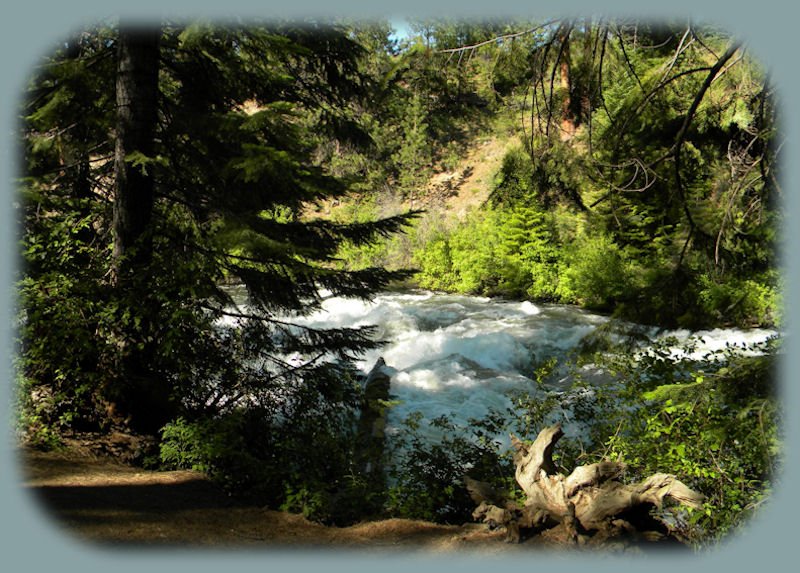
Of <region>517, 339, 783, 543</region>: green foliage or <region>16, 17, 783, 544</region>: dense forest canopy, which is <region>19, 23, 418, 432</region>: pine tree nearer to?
<region>16, 17, 783, 544</region>: dense forest canopy

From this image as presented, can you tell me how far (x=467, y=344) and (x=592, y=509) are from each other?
8.31 m

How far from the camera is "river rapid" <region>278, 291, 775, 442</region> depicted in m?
8.97

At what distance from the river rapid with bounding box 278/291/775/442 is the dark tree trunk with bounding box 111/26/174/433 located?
2.47 metres

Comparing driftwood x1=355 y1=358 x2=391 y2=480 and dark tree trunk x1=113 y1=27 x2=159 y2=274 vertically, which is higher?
dark tree trunk x1=113 y1=27 x2=159 y2=274

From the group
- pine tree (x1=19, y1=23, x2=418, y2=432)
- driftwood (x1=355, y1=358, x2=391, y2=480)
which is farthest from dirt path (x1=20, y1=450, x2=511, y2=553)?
driftwood (x1=355, y1=358, x2=391, y2=480)

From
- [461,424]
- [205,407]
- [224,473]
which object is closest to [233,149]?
[205,407]

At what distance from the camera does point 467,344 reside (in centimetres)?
1176

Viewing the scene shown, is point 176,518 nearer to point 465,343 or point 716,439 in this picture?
point 716,439

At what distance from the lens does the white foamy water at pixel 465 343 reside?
29.6ft

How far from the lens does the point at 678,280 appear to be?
3.54 meters

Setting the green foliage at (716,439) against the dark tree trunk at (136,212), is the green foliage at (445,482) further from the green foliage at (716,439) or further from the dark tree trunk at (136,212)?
the dark tree trunk at (136,212)

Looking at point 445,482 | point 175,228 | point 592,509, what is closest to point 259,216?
point 175,228

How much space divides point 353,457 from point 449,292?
14.9 meters

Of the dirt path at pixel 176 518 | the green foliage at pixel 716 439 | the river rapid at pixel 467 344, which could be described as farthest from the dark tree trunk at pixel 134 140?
the green foliage at pixel 716 439
